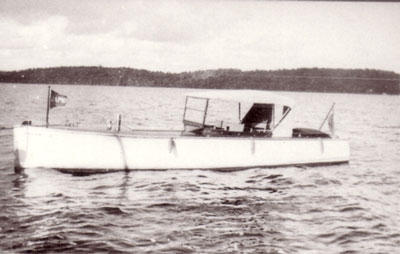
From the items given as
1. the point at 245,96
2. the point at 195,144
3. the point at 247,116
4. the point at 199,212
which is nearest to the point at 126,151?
the point at 195,144

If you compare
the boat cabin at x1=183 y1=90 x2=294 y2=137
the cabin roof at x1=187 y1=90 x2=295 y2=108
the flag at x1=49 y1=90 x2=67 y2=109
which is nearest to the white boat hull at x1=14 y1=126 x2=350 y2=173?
the boat cabin at x1=183 y1=90 x2=294 y2=137

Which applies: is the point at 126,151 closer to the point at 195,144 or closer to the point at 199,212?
the point at 195,144

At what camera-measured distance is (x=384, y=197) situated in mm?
14281

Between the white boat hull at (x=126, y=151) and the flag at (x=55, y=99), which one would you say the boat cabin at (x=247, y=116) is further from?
the flag at (x=55, y=99)

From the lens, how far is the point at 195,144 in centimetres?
1573

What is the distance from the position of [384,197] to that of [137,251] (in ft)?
32.0

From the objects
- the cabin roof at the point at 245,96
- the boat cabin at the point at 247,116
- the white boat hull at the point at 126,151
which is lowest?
the white boat hull at the point at 126,151

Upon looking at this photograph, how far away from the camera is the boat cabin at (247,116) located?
1694cm

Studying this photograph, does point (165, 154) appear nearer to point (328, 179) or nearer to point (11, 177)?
point (11, 177)

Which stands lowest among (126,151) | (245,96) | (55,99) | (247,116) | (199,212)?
(199,212)

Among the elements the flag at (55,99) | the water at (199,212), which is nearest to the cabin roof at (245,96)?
the water at (199,212)

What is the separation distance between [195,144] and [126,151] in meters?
2.64

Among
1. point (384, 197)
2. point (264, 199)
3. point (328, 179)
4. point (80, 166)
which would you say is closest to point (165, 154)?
point (80, 166)

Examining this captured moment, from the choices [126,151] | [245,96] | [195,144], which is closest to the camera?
[126,151]
